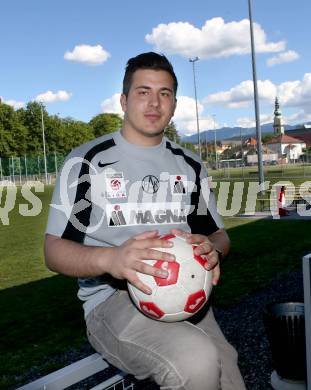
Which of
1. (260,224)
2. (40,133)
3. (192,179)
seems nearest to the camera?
(192,179)

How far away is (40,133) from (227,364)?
261ft

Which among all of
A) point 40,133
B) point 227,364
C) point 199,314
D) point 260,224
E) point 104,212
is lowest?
point 260,224

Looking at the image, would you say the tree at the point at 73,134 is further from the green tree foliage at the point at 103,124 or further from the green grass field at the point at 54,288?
the green grass field at the point at 54,288

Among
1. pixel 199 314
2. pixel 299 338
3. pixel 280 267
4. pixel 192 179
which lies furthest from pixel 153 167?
pixel 280 267

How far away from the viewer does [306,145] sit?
150 meters

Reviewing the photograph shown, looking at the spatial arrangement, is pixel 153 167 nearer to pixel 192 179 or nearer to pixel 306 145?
pixel 192 179

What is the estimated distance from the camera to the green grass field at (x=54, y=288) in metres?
5.85

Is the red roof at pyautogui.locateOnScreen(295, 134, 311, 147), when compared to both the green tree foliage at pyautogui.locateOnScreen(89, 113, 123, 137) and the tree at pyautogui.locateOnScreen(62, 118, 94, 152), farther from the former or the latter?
the tree at pyautogui.locateOnScreen(62, 118, 94, 152)

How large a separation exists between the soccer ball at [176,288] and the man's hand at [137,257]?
0.11m

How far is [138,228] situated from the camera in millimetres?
2619

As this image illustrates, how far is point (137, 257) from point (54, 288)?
23.7ft

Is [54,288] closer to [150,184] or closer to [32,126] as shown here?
[150,184]

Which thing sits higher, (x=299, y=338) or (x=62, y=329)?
(x=299, y=338)

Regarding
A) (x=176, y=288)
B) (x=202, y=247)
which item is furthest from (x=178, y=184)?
(x=176, y=288)
